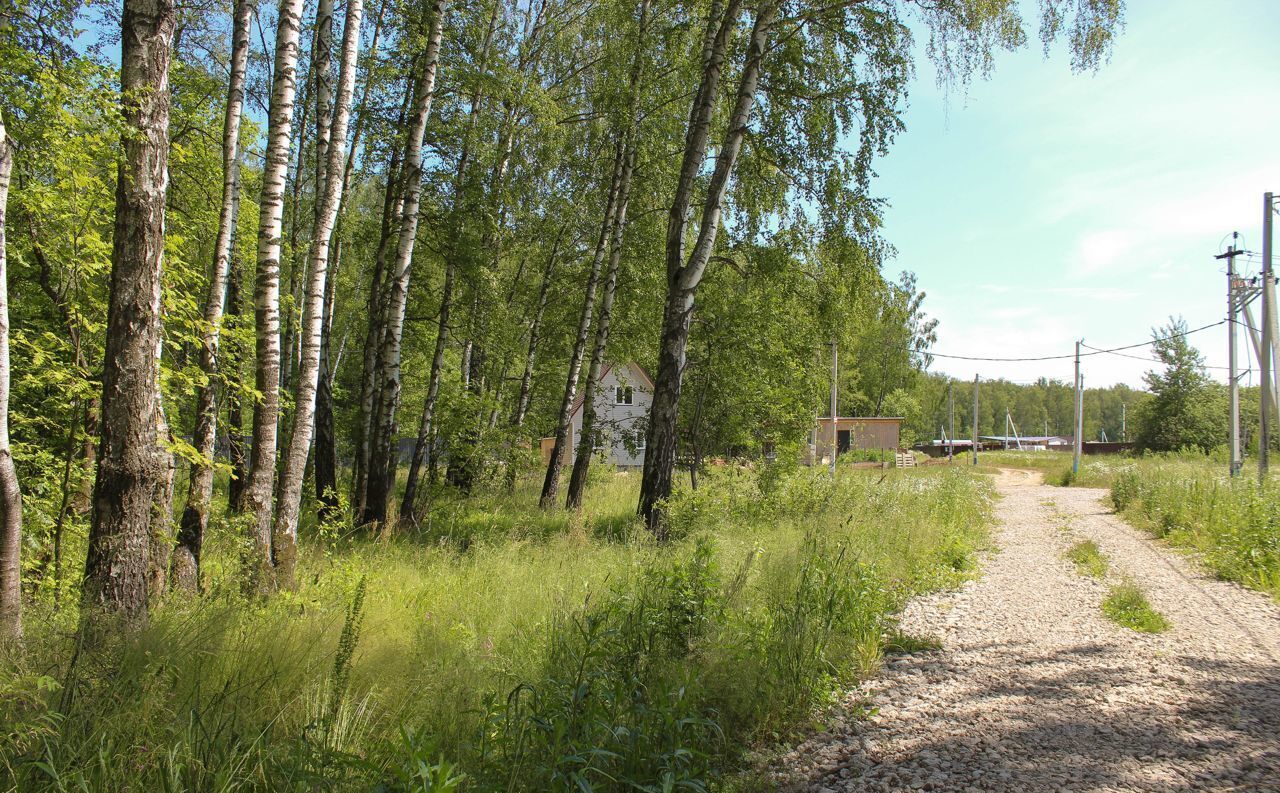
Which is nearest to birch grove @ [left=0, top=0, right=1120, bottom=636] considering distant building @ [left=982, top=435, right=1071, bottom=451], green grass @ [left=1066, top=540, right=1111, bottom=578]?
green grass @ [left=1066, top=540, right=1111, bottom=578]

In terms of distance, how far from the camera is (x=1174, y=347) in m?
40.7

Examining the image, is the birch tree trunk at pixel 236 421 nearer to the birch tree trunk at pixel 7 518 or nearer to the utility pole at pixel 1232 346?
the birch tree trunk at pixel 7 518

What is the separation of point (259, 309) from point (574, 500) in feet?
24.5

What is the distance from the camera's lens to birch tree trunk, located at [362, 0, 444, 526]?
8.77 metres

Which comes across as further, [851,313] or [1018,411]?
[1018,411]

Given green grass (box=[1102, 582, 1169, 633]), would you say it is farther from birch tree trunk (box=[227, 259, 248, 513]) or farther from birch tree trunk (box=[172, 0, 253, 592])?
birch tree trunk (box=[227, 259, 248, 513])

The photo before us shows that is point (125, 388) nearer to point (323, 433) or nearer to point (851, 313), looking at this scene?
point (323, 433)

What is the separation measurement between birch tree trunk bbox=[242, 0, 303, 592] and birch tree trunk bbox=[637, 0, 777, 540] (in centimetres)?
503

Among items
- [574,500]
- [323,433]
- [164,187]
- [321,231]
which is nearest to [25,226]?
[321,231]

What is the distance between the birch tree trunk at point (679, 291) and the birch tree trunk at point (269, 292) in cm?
503

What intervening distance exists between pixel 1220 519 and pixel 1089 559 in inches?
102

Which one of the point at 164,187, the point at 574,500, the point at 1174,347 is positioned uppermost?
the point at 1174,347

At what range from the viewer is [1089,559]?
29.4 ft

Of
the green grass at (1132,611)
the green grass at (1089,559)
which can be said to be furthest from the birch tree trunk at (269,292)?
the green grass at (1089,559)
